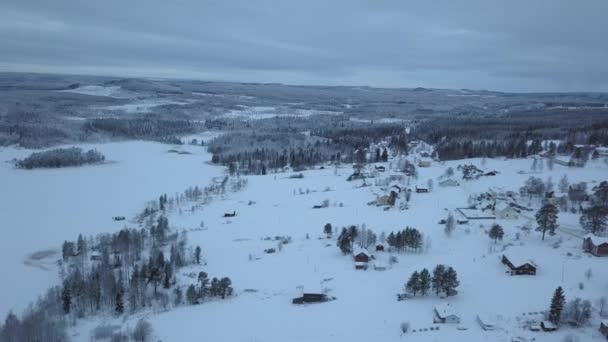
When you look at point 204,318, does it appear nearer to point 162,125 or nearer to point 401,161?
point 401,161

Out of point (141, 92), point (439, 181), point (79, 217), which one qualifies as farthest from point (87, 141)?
point (141, 92)

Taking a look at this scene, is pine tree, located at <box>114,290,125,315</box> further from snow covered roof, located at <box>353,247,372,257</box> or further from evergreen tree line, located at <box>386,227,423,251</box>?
evergreen tree line, located at <box>386,227,423,251</box>

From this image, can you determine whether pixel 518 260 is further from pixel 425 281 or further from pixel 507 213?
pixel 507 213

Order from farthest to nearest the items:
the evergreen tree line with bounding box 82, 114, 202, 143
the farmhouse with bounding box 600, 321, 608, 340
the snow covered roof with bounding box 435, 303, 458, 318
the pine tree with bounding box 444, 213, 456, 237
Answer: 1. the evergreen tree line with bounding box 82, 114, 202, 143
2. the pine tree with bounding box 444, 213, 456, 237
3. the snow covered roof with bounding box 435, 303, 458, 318
4. the farmhouse with bounding box 600, 321, 608, 340

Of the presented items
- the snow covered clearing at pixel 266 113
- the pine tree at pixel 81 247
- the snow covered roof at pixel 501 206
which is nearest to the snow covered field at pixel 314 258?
the snow covered roof at pixel 501 206

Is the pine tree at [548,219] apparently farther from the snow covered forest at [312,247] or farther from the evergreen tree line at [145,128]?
the evergreen tree line at [145,128]

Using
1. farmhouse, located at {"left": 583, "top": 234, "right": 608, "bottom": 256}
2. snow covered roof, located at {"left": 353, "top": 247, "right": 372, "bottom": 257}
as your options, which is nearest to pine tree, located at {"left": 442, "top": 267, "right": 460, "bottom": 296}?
snow covered roof, located at {"left": 353, "top": 247, "right": 372, "bottom": 257}

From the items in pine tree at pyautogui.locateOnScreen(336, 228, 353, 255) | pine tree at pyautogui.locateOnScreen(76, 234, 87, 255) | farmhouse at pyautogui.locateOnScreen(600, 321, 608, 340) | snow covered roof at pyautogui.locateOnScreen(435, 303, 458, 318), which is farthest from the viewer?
pine tree at pyautogui.locateOnScreen(76, 234, 87, 255)
